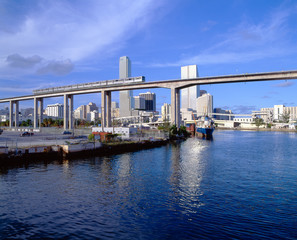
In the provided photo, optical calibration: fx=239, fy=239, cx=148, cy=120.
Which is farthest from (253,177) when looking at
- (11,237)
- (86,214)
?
(11,237)

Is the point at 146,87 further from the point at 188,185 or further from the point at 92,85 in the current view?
the point at 188,185

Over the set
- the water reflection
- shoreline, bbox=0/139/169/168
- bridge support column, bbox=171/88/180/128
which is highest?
bridge support column, bbox=171/88/180/128

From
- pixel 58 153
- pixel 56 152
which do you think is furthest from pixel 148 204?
pixel 56 152

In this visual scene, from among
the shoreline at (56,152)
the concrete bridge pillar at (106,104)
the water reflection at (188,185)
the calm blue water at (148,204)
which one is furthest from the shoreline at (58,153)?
the concrete bridge pillar at (106,104)

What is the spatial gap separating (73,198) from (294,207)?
15.2 meters

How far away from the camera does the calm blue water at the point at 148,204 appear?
12.5m

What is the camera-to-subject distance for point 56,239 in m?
11.6

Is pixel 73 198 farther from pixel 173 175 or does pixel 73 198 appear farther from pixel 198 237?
pixel 173 175

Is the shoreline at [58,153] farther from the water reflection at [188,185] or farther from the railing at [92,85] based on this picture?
the railing at [92,85]

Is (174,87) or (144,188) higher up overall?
(174,87)

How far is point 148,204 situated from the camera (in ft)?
53.6

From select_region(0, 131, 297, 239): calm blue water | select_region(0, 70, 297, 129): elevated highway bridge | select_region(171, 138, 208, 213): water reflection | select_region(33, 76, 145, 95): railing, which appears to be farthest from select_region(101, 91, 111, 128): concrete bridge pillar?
select_region(0, 131, 297, 239): calm blue water

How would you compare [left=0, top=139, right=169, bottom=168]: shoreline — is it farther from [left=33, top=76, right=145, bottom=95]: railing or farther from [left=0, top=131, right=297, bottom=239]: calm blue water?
[left=33, top=76, right=145, bottom=95]: railing

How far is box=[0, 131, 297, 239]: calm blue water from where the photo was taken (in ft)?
41.0
